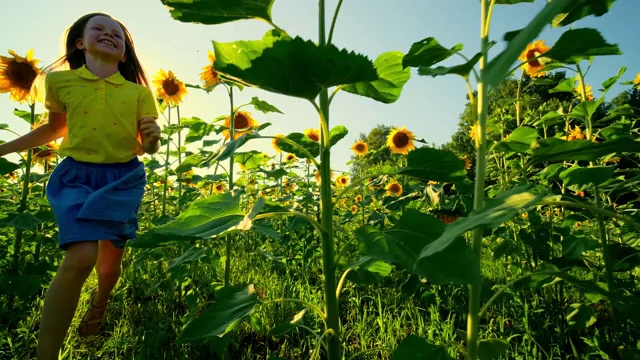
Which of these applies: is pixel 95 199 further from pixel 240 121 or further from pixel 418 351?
pixel 240 121

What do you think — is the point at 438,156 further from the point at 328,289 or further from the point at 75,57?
the point at 75,57

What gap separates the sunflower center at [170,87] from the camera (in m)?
3.62

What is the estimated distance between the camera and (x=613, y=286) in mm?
1670

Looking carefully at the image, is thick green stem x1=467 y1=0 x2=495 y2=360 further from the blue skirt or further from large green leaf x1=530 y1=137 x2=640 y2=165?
the blue skirt

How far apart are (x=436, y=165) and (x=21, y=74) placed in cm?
281

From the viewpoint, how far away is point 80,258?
1.81 m

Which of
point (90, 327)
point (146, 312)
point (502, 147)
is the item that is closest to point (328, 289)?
point (502, 147)

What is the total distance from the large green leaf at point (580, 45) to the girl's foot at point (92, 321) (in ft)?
7.24

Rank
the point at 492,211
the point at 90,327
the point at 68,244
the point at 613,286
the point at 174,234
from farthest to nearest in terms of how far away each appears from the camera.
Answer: the point at 90,327 < the point at 68,244 < the point at 613,286 < the point at 174,234 < the point at 492,211

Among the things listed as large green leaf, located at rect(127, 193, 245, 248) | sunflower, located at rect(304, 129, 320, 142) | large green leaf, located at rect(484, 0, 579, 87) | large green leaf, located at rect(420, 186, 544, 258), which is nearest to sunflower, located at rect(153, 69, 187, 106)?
sunflower, located at rect(304, 129, 320, 142)

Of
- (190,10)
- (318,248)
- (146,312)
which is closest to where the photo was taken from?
(190,10)

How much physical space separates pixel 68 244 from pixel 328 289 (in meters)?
1.31

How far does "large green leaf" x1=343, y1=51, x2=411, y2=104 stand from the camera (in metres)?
1.17

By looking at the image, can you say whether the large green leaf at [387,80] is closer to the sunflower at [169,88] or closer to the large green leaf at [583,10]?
the large green leaf at [583,10]
